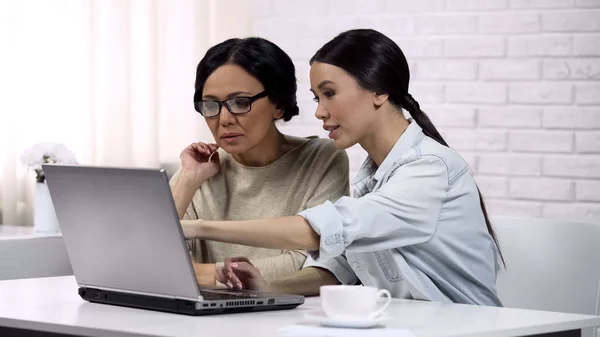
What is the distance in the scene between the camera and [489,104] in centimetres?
310

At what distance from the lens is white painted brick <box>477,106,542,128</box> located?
3.03 metres

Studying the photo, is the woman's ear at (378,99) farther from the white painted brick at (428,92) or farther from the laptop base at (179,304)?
the white painted brick at (428,92)

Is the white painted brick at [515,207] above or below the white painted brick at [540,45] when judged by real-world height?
below

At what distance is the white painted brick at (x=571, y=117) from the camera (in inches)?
116

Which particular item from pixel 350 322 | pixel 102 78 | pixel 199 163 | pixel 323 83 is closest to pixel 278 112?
pixel 199 163

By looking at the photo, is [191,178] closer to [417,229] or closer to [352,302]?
[417,229]

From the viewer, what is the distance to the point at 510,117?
307 cm

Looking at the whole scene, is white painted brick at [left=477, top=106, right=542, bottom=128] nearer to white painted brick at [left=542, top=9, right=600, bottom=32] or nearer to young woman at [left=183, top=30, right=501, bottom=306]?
white painted brick at [left=542, top=9, right=600, bottom=32]

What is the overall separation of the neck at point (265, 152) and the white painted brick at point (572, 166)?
37.6 inches

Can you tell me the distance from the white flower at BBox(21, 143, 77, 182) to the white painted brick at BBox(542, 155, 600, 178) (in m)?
1.41

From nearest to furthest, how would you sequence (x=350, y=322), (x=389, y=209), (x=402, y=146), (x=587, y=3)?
1. (x=350, y=322)
2. (x=389, y=209)
3. (x=402, y=146)
4. (x=587, y=3)

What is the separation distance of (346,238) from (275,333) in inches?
17.8

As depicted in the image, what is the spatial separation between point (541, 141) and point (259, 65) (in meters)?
1.05

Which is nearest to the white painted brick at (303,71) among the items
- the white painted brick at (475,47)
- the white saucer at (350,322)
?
the white painted brick at (475,47)
